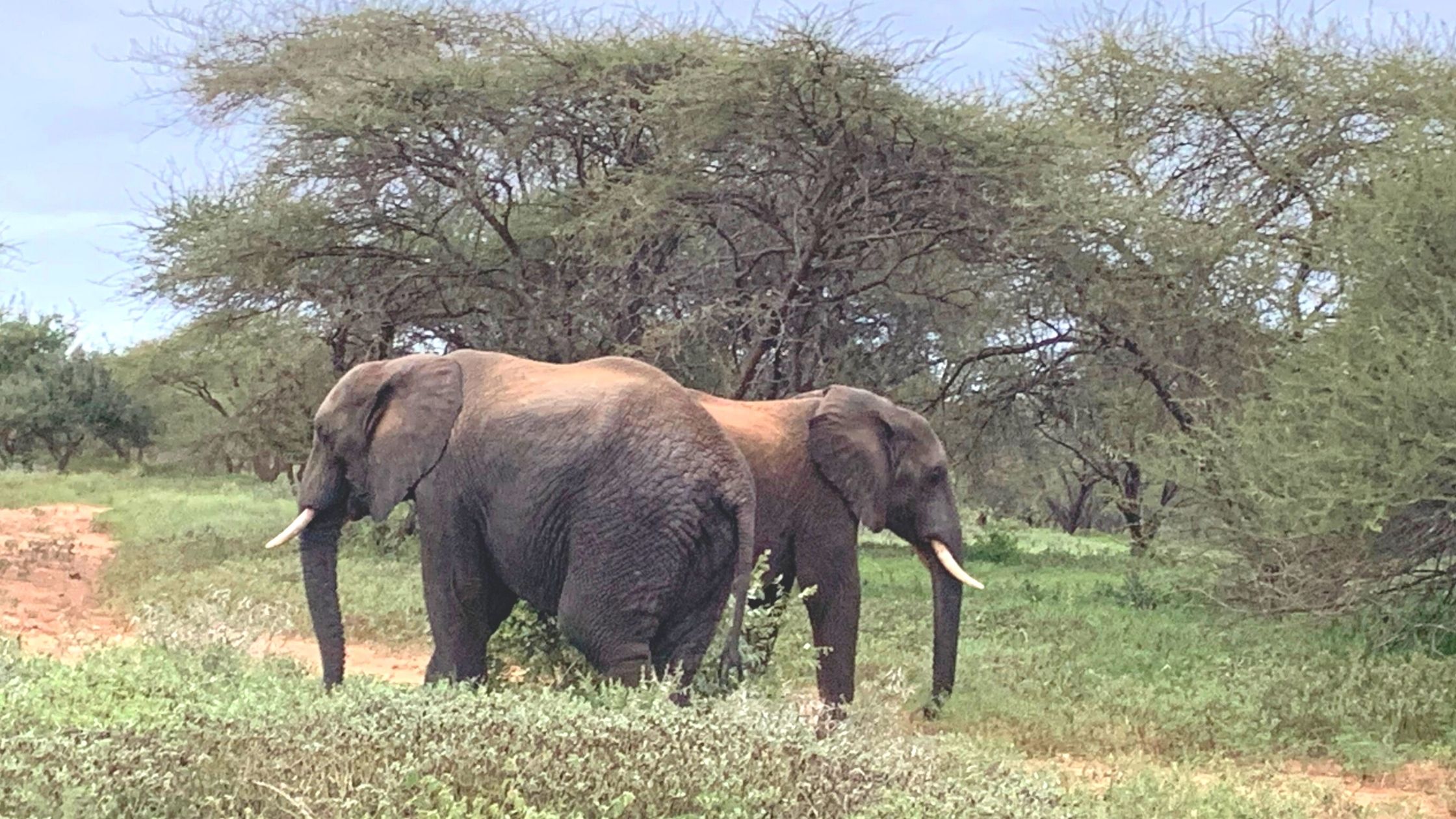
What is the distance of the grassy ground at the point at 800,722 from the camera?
4035 mm

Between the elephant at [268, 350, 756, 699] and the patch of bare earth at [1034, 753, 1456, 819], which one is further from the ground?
the elephant at [268, 350, 756, 699]

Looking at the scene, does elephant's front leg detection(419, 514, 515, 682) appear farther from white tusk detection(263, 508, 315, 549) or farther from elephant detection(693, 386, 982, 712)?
elephant detection(693, 386, 982, 712)

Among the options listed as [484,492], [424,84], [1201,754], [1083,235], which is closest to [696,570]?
[484,492]

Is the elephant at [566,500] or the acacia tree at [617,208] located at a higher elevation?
the acacia tree at [617,208]

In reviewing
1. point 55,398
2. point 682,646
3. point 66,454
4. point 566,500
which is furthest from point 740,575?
point 66,454

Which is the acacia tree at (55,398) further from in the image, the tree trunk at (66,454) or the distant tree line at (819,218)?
the distant tree line at (819,218)

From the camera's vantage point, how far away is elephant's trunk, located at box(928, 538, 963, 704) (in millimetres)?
8359

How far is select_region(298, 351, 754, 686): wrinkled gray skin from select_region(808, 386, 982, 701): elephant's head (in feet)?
6.33

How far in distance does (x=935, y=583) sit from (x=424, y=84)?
958cm

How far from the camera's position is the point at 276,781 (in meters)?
3.95

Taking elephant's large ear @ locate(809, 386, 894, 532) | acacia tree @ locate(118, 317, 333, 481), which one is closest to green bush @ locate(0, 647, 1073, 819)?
elephant's large ear @ locate(809, 386, 894, 532)

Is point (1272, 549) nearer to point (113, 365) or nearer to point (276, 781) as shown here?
point (276, 781)

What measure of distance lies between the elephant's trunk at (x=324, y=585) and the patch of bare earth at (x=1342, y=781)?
126 inches

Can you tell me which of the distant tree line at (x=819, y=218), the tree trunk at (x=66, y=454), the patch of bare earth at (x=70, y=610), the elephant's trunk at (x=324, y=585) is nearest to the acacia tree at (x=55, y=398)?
the tree trunk at (x=66, y=454)
